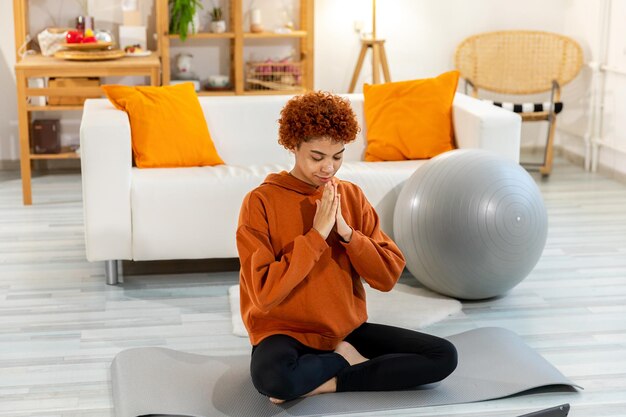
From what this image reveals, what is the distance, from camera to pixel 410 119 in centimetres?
448

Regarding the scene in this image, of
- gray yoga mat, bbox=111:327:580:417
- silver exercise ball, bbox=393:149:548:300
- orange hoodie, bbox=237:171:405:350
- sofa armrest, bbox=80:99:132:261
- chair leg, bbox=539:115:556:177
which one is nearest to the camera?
orange hoodie, bbox=237:171:405:350

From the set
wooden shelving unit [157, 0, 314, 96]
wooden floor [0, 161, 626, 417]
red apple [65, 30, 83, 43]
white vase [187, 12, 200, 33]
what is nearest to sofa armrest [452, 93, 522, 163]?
wooden floor [0, 161, 626, 417]

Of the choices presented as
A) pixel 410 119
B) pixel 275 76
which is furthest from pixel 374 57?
pixel 410 119

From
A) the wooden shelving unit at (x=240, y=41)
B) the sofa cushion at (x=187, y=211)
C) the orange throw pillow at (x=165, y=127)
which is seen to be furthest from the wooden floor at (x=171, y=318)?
the wooden shelving unit at (x=240, y=41)

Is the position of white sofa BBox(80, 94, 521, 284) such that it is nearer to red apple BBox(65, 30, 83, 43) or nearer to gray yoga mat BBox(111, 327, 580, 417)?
gray yoga mat BBox(111, 327, 580, 417)

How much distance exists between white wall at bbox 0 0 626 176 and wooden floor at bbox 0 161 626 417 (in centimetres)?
141

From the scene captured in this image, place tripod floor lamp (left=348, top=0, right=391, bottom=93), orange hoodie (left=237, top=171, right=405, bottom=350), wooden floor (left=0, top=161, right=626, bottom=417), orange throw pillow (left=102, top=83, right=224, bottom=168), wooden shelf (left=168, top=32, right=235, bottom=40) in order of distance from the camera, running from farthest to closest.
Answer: tripod floor lamp (left=348, top=0, right=391, bottom=93) → wooden shelf (left=168, top=32, right=235, bottom=40) → orange throw pillow (left=102, top=83, right=224, bottom=168) → wooden floor (left=0, top=161, right=626, bottom=417) → orange hoodie (left=237, top=171, right=405, bottom=350)

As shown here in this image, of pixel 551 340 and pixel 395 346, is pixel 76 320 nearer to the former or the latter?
pixel 395 346

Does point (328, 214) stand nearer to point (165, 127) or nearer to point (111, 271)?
point (111, 271)

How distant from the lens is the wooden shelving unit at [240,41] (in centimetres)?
581

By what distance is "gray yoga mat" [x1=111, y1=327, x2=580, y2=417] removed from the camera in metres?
2.77

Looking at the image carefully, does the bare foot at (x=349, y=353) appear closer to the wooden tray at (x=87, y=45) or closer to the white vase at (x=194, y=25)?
the wooden tray at (x=87, y=45)

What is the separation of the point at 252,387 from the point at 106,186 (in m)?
1.33

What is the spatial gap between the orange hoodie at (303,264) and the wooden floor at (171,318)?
13.7 inches
